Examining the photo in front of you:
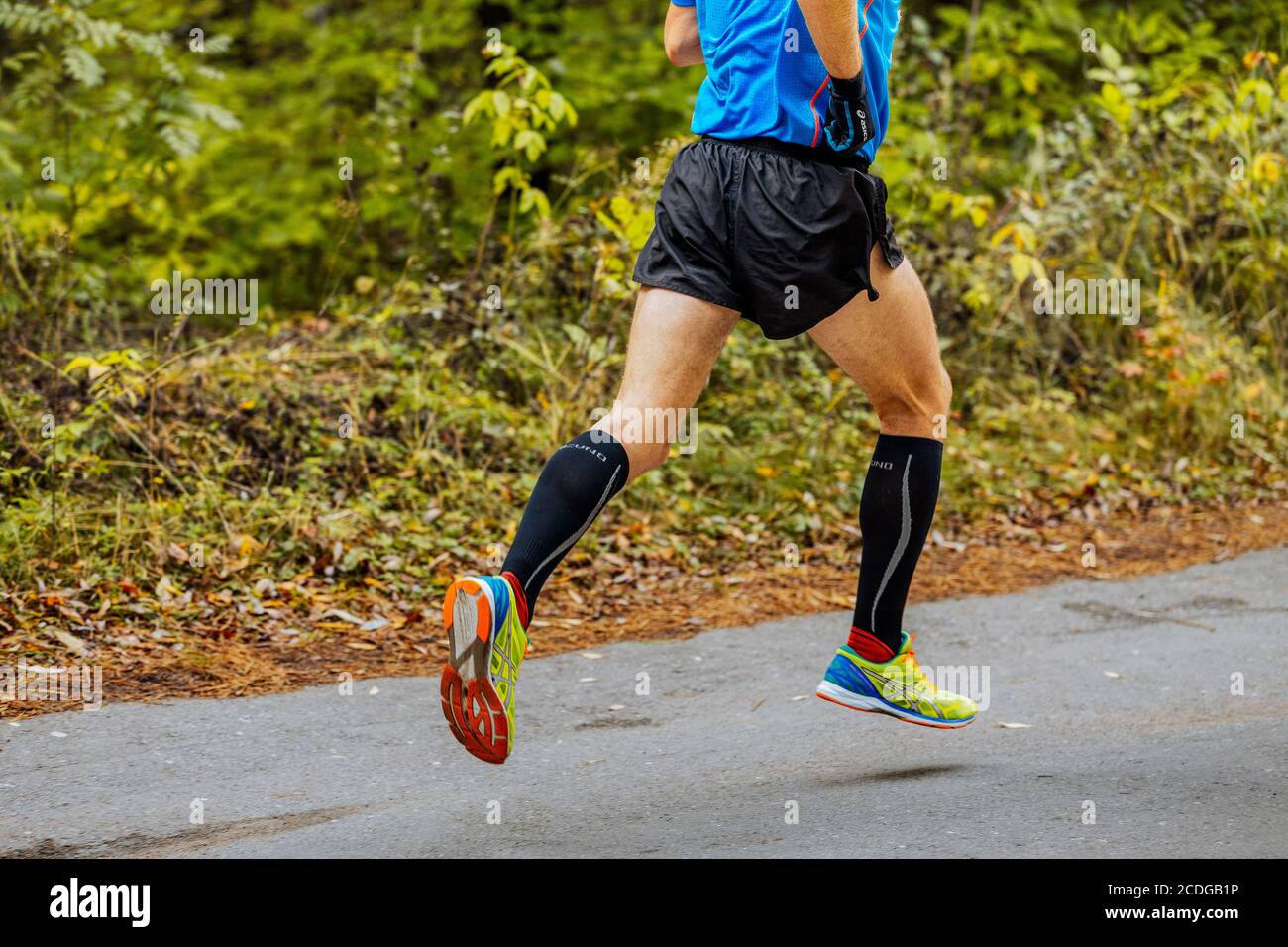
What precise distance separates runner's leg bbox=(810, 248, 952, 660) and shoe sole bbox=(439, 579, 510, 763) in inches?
39.0

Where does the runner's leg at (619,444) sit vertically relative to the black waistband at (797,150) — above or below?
below

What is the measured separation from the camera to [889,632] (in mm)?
3338

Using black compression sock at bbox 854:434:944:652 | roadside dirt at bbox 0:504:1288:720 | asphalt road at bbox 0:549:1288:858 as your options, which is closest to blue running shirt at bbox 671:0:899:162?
black compression sock at bbox 854:434:944:652

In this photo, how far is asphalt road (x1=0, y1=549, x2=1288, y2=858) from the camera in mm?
2814

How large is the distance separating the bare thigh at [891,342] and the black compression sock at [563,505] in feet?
1.86

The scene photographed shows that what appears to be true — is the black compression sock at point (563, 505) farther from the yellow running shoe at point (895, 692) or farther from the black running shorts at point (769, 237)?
the yellow running shoe at point (895, 692)

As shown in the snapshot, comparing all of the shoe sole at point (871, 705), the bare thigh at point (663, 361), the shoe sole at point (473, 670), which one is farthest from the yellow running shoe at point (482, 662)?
the shoe sole at point (871, 705)

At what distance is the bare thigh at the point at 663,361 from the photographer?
285 centimetres

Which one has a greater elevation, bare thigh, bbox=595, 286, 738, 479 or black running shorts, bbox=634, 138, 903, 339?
black running shorts, bbox=634, 138, 903, 339

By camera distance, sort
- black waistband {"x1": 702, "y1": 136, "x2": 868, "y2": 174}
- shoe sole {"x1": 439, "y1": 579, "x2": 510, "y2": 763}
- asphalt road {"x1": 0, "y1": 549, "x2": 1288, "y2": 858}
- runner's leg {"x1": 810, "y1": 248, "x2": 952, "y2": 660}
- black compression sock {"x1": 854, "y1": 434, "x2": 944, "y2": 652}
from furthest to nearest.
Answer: black compression sock {"x1": 854, "y1": 434, "x2": 944, "y2": 652} → runner's leg {"x1": 810, "y1": 248, "x2": 952, "y2": 660} → black waistband {"x1": 702, "y1": 136, "x2": 868, "y2": 174} → asphalt road {"x1": 0, "y1": 549, "x2": 1288, "y2": 858} → shoe sole {"x1": 439, "y1": 579, "x2": 510, "y2": 763}

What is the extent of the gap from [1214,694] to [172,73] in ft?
18.3

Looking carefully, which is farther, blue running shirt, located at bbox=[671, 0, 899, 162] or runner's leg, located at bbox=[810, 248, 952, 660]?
runner's leg, located at bbox=[810, 248, 952, 660]

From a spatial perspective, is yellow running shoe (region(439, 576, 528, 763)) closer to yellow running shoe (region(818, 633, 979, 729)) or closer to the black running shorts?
the black running shorts

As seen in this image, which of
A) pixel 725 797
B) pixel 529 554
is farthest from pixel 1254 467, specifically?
pixel 529 554
